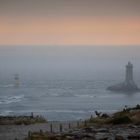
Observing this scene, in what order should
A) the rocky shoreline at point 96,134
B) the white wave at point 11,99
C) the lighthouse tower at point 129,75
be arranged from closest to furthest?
the rocky shoreline at point 96,134, the white wave at point 11,99, the lighthouse tower at point 129,75

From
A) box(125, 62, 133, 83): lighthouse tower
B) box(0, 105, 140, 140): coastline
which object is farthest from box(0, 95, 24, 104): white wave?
box(0, 105, 140, 140): coastline

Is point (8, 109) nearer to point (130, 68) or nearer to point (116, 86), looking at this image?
point (116, 86)

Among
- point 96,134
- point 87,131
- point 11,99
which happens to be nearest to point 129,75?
point 11,99

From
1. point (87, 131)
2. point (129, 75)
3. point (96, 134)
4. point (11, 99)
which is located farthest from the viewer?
point (129, 75)

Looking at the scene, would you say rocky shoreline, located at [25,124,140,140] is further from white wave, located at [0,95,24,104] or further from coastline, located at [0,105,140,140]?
white wave, located at [0,95,24,104]

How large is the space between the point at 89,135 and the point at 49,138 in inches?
75.5

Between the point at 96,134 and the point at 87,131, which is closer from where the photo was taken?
the point at 96,134

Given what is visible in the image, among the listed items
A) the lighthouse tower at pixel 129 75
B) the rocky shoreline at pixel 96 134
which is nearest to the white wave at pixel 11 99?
the lighthouse tower at pixel 129 75

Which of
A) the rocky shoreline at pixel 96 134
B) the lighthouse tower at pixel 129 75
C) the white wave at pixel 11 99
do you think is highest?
the lighthouse tower at pixel 129 75

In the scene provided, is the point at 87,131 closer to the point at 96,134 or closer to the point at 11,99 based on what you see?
the point at 96,134

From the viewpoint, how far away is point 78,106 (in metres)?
Result: 101

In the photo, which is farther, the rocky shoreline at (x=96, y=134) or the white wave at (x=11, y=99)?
the white wave at (x=11, y=99)

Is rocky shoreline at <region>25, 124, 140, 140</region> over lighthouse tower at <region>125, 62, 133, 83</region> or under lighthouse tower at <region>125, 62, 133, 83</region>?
under

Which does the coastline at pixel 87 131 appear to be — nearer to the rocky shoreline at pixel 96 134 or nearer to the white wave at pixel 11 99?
the rocky shoreline at pixel 96 134
